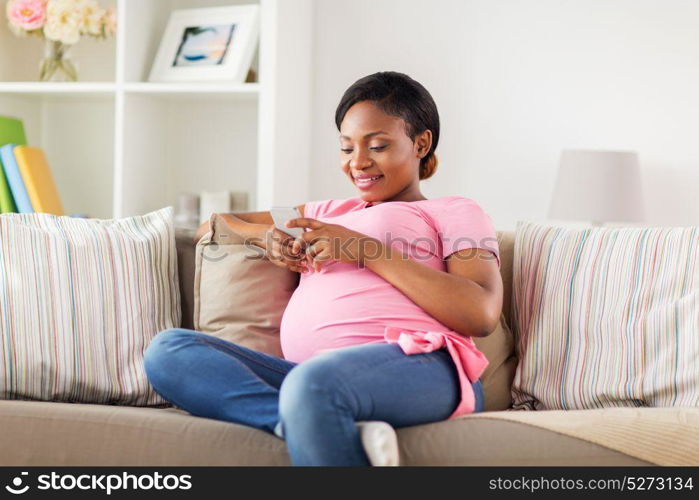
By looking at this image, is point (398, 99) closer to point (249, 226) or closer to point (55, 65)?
point (249, 226)

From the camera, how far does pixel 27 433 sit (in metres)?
1.68

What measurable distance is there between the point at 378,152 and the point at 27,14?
1.83 meters

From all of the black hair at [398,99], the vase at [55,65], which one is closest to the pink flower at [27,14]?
the vase at [55,65]

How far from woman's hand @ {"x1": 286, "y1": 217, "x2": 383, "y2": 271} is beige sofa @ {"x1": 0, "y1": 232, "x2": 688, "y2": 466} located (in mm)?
352

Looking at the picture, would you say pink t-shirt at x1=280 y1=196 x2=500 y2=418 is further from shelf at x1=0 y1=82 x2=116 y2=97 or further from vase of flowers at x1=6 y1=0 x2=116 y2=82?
vase of flowers at x1=6 y1=0 x2=116 y2=82

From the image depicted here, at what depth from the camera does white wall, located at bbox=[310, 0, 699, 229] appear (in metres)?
3.20

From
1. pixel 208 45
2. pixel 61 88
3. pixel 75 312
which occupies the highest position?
pixel 208 45

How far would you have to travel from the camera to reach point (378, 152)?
6.38ft

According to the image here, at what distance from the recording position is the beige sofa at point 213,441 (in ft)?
5.22

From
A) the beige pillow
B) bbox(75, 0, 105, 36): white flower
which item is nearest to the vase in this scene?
bbox(75, 0, 105, 36): white flower

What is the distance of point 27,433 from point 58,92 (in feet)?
6.20

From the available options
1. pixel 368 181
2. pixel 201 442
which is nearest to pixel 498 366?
pixel 368 181

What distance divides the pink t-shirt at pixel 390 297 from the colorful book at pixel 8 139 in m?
1.54
